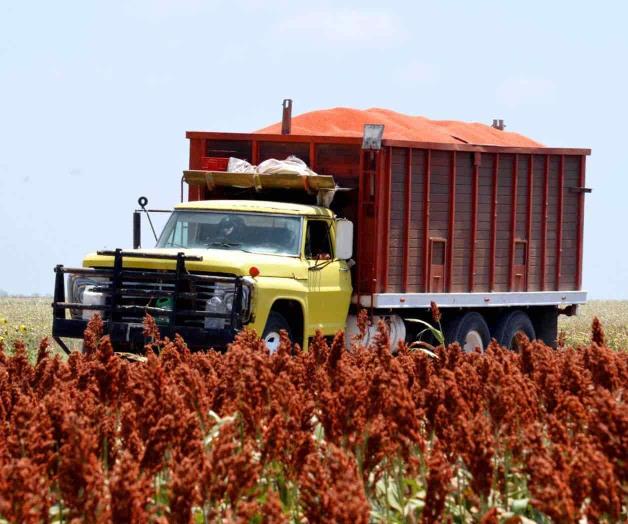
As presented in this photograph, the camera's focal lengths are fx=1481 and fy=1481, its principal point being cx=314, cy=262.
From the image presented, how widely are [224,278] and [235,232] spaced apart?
6.27 ft

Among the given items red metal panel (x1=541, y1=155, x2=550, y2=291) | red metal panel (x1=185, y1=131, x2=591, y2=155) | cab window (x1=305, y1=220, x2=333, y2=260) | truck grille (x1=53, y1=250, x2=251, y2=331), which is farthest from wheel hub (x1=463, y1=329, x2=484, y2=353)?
truck grille (x1=53, y1=250, x2=251, y2=331)

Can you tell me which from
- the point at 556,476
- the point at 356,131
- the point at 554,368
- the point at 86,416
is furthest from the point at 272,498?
the point at 356,131

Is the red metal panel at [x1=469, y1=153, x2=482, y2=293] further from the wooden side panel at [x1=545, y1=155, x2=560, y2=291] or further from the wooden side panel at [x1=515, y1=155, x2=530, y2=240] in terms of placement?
the wooden side panel at [x1=545, y1=155, x2=560, y2=291]

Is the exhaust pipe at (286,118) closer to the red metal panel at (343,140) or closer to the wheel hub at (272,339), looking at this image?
the red metal panel at (343,140)

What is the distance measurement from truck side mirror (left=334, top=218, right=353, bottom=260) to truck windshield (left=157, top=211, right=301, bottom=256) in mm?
553

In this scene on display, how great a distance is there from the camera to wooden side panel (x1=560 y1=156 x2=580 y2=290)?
24016 millimetres

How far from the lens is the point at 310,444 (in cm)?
599

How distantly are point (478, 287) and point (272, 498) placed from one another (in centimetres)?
1764

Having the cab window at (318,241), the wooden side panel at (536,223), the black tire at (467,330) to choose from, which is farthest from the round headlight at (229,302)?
the wooden side panel at (536,223)

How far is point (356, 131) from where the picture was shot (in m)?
21.9

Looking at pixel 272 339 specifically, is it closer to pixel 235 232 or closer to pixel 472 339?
pixel 235 232

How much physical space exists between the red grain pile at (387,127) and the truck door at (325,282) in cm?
261

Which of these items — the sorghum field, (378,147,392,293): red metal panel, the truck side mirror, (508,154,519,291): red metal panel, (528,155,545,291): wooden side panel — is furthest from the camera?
(528,155,545,291): wooden side panel

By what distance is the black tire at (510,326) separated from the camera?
23.0 m
